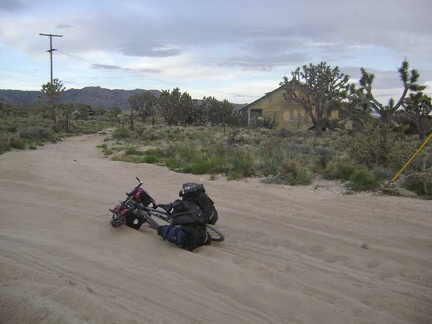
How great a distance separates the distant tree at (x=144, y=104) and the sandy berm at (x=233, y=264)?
48.0 metres

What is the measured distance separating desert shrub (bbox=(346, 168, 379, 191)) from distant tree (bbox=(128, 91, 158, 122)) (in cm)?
4754

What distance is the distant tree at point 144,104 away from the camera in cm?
5500

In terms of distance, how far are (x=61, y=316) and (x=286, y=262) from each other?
2.59 meters

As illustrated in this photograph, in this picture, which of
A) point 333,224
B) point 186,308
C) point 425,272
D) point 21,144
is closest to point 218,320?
point 186,308

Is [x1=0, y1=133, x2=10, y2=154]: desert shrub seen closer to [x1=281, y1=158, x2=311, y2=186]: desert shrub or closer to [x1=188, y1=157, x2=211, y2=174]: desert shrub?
[x1=188, y1=157, x2=211, y2=174]: desert shrub

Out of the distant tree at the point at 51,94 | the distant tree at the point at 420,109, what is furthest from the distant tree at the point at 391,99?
the distant tree at the point at 51,94

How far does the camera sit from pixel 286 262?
4.81 metres

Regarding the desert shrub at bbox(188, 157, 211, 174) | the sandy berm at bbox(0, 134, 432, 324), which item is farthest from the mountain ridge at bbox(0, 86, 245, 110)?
the sandy berm at bbox(0, 134, 432, 324)

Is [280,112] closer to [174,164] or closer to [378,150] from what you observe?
[174,164]

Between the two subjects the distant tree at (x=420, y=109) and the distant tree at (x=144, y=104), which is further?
the distant tree at (x=144, y=104)

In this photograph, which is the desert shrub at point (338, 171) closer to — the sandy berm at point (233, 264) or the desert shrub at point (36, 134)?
Answer: the sandy berm at point (233, 264)

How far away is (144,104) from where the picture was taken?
56.4m

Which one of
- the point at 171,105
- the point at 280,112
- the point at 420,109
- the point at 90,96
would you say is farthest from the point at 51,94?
the point at 90,96

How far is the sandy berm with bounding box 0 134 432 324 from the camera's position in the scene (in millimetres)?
3578
